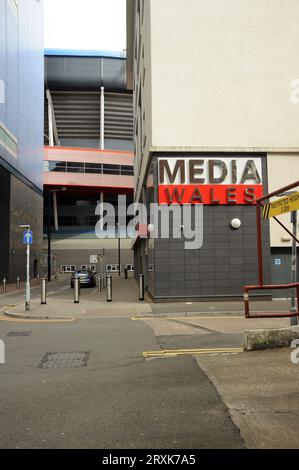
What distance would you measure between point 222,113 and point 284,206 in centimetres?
1188

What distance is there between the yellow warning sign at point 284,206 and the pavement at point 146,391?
2.51 metres

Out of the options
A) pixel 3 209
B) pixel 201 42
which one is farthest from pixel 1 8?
pixel 201 42

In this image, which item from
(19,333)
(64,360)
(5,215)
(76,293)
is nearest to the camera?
(64,360)

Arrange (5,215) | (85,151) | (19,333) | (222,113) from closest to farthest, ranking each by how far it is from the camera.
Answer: (19,333)
(222,113)
(5,215)
(85,151)

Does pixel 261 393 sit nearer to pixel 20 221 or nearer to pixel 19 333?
pixel 19 333

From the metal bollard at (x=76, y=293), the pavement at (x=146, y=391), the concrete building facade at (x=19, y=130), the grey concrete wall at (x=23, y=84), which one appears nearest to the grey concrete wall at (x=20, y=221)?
the concrete building facade at (x=19, y=130)

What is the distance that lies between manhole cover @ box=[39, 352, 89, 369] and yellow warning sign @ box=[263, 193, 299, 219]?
14.6 feet

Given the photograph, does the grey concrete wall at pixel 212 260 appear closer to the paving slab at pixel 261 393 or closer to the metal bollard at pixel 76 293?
the metal bollard at pixel 76 293

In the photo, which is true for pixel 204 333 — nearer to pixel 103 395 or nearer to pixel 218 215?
pixel 103 395

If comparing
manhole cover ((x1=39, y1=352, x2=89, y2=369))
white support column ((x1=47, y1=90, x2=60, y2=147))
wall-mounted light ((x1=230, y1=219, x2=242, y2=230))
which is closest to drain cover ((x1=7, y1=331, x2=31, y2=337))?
manhole cover ((x1=39, y1=352, x2=89, y2=369))

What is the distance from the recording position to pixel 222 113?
→ 1948cm

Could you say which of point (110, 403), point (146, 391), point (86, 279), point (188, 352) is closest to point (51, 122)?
point (86, 279)

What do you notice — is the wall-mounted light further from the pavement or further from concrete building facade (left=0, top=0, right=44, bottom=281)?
concrete building facade (left=0, top=0, right=44, bottom=281)

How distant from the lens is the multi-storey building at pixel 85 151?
6500cm
